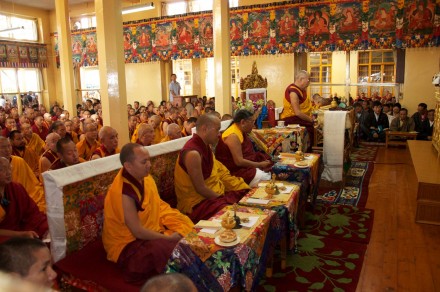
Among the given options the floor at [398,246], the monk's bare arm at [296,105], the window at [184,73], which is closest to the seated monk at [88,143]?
the monk's bare arm at [296,105]

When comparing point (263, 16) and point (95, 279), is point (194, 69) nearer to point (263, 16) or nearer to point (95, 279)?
point (263, 16)

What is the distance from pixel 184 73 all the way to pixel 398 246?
14832mm

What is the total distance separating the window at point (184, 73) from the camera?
17.7 metres

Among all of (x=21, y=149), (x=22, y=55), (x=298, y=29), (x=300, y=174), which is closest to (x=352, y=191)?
(x=300, y=174)

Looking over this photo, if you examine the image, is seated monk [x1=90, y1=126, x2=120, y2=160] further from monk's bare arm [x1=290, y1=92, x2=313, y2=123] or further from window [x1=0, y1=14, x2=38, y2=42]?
window [x1=0, y1=14, x2=38, y2=42]

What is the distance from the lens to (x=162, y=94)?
45.5 feet

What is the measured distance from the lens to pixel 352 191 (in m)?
6.23

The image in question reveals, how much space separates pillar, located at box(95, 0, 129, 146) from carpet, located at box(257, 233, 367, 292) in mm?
2984

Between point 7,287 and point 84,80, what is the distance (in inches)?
692

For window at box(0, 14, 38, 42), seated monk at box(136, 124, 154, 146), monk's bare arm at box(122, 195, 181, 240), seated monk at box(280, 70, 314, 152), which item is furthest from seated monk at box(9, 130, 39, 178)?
window at box(0, 14, 38, 42)

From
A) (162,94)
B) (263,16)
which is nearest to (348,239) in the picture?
(263,16)

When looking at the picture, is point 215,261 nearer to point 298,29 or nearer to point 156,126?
point 156,126

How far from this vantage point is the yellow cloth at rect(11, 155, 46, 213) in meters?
3.96

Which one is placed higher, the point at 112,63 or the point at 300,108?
the point at 112,63
